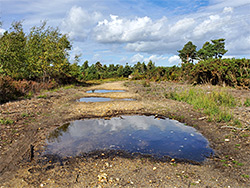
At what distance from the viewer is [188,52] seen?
4766 cm

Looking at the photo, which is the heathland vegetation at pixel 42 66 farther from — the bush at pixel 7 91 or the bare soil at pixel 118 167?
the bare soil at pixel 118 167

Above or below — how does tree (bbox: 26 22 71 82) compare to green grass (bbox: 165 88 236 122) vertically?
above

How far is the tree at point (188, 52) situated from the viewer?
47175 mm

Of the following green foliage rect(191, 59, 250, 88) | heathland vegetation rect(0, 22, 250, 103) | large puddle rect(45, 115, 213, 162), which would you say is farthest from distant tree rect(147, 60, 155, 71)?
large puddle rect(45, 115, 213, 162)

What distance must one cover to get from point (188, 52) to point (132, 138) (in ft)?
152

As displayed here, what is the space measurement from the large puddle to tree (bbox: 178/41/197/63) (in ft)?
143

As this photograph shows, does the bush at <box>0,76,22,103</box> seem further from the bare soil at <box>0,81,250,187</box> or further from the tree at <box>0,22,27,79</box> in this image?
the bare soil at <box>0,81,250,187</box>

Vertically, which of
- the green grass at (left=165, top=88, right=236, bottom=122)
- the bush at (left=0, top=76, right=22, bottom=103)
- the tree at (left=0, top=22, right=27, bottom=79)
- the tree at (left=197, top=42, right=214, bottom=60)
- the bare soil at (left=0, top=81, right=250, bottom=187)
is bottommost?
the bare soil at (left=0, top=81, right=250, bottom=187)

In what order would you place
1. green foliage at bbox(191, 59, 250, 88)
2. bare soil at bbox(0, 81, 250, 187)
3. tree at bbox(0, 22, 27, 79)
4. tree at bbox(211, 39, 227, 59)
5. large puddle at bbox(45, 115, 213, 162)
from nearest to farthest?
1. bare soil at bbox(0, 81, 250, 187)
2. large puddle at bbox(45, 115, 213, 162)
3. tree at bbox(0, 22, 27, 79)
4. green foliage at bbox(191, 59, 250, 88)
5. tree at bbox(211, 39, 227, 59)

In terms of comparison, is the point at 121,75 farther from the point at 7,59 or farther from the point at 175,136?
the point at 175,136

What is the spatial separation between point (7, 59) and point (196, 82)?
19.4 m

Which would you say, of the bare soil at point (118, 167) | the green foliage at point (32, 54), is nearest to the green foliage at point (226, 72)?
the bare soil at point (118, 167)

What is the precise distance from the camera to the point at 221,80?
1898 centimetres

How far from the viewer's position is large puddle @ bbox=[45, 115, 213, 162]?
5.27 m
